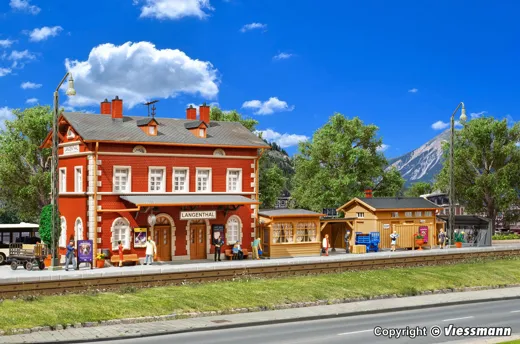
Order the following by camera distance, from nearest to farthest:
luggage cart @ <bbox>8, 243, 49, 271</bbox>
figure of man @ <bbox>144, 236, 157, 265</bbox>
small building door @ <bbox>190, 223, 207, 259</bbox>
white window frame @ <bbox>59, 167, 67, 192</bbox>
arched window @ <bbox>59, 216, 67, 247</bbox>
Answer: luggage cart @ <bbox>8, 243, 49, 271</bbox> < figure of man @ <bbox>144, 236, 157, 265</bbox> < arched window @ <bbox>59, 216, 67, 247</bbox> < small building door @ <bbox>190, 223, 207, 259</bbox> < white window frame @ <bbox>59, 167, 67, 192</bbox>

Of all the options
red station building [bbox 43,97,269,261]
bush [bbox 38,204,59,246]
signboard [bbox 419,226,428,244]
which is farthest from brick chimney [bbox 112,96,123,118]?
signboard [bbox 419,226,428,244]

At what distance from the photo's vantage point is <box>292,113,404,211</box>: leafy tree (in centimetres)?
7125

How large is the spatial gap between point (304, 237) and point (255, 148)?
271 inches

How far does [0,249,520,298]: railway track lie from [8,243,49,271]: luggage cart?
34.7 feet

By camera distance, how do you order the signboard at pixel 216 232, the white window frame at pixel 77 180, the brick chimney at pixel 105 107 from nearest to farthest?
the white window frame at pixel 77 180, the signboard at pixel 216 232, the brick chimney at pixel 105 107

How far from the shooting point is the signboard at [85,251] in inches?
1547

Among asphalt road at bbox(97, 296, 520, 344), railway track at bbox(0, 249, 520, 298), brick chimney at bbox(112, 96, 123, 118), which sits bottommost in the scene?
asphalt road at bbox(97, 296, 520, 344)

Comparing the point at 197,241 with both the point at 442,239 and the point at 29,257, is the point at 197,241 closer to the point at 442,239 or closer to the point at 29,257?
the point at 29,257

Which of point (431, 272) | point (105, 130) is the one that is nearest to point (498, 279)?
point (431, 272)

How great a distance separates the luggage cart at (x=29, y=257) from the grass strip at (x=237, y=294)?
37.4ft

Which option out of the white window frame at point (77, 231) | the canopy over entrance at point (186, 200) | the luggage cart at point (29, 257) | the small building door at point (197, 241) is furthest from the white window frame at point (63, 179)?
the small building door at point (197, 241)

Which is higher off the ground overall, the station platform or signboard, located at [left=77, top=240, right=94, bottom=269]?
signboard, located at [left=77, top=240, right=94, bottom=269]

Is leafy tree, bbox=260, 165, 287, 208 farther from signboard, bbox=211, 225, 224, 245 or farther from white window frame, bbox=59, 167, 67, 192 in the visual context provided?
white window frame, bbox=59, 167, 67, 192

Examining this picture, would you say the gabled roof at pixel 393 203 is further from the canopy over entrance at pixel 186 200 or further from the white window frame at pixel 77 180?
the white window frame at pixel 77 180
